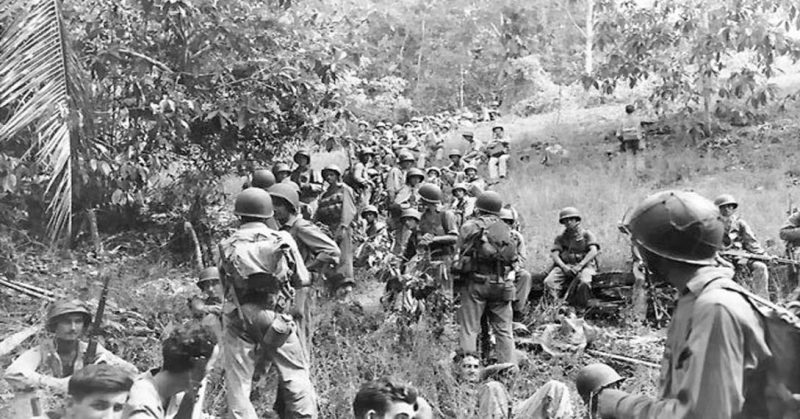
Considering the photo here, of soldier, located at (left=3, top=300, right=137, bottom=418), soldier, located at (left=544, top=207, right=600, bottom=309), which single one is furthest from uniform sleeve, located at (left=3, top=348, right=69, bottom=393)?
soldier, located at (left=544, top=207, right=600, bottom=309)

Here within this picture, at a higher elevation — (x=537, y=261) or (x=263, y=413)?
(x=263, y=413)

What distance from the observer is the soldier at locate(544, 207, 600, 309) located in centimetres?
988

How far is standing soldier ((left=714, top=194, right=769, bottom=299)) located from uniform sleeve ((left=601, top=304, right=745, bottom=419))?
7277 millimetres

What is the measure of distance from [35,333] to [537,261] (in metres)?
6.46

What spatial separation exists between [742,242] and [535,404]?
5066 mm

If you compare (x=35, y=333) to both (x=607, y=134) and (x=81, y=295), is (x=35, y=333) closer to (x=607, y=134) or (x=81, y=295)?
(x=81, y=295)

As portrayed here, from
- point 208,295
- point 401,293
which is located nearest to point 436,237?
point 401,293

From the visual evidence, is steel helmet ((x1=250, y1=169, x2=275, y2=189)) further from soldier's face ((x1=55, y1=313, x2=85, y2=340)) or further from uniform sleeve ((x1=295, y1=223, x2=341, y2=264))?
soldier's face ((x1=55, y1=313, x2=85, y2=340))

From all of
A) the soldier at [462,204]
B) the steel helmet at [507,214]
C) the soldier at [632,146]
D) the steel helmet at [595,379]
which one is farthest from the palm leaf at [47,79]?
the soldier at [632,146]

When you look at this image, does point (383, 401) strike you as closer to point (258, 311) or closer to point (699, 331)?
point (258, 311)

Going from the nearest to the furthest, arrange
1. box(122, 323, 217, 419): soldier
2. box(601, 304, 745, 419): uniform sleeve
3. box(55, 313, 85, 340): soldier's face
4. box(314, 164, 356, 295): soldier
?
box(601, 304, 745, 419): uniform sleeve < box(122, 323, 217, 419): soldier < box(55, 313, 85, 340): soldier's face < box(314, 164, 356, 295): soldier

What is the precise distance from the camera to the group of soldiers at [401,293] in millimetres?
2375

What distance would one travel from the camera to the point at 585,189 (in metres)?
14.5

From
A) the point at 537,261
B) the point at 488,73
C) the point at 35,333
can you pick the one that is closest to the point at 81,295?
the point at 35,333
